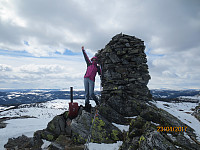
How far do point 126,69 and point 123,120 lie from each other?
18.3 feet

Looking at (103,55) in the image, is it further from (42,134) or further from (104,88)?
(42,134)

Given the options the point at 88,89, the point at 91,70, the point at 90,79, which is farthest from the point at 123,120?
the point at 91,70

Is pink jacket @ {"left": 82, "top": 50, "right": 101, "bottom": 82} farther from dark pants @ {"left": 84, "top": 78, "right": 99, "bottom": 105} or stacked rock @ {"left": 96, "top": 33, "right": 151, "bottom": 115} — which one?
stacked rock @ {"left": 96, "top": 33, "right": 151, "bottom": 115}

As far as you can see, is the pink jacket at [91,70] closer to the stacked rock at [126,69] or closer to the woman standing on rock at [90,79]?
the woman standing on rock at [90,79]

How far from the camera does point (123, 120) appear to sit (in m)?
9.87

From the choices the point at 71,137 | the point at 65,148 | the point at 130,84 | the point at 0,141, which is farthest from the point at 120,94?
the point at 0,141

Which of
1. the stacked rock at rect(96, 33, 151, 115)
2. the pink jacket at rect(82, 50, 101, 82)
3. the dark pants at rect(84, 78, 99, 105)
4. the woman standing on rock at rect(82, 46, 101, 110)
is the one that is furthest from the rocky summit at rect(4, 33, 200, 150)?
the pink jacket at rect(82, 50, 101, 82)

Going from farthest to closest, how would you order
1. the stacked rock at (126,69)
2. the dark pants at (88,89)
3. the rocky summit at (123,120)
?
the stacked rock at (126,69) → the dark pants at (88,89) → the rocky summit at (123,120)

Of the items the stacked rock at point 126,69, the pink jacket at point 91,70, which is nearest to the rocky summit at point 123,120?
the stacked rock at point 126,69

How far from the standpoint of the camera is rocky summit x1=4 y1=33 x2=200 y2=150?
6062 mm

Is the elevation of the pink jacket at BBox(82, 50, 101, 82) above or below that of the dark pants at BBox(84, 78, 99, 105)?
above

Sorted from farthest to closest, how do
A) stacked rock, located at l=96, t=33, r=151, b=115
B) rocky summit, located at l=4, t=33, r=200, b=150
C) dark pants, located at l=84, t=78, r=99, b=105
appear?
stacked rock, located at l=96, t=33, r=151, b=115 → dark pants, located at l=84, t=78, r=99, b=105 → rocky summit, located at l=4, t=33, r=200, b=150

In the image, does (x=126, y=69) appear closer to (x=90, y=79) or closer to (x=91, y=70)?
(x=91, y=70)

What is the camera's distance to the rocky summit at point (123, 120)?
606 centimetres
